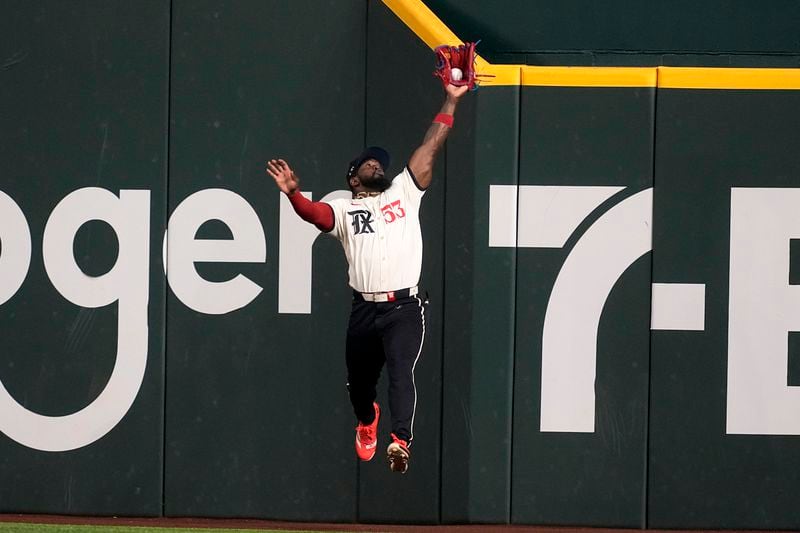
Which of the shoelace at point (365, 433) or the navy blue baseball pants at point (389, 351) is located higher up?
the navy blue baseball pants at point (389, 351)

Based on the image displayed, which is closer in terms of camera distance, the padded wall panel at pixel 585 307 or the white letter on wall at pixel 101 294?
the padded wall panel at pixel 585 307

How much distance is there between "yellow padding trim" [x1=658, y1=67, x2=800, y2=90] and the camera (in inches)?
253

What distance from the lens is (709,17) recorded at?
6.76 meters

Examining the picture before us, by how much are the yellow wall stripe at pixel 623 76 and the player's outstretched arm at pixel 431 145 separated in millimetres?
510

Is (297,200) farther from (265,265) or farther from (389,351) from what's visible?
(265,265)

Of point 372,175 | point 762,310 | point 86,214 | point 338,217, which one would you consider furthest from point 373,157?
point 762,310

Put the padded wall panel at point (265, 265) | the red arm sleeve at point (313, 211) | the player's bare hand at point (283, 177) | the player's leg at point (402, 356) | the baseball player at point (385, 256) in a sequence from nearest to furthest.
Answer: the player's bare hand at point (283, 177)
the red arm sleeve at point (313, 211)
the player's leg at point (402, 356)
the baseball player at point (385, 256)
the padded wall panel at point (265, 265)

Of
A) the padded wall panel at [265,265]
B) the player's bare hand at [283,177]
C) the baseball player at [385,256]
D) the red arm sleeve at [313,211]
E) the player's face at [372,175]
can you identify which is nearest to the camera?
the player's bare hand at [283,177]

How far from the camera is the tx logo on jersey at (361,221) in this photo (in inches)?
234

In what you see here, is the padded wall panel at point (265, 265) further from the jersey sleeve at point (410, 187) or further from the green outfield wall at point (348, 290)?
the jersey sleeve at point (410, 187)

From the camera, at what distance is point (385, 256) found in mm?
5945

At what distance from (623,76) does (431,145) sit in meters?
1.23

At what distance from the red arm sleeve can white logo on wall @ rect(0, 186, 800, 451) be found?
2.26ft

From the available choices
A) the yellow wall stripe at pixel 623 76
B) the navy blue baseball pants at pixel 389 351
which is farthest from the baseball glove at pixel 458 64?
the navy blue baseball pants at pixel 389 351
